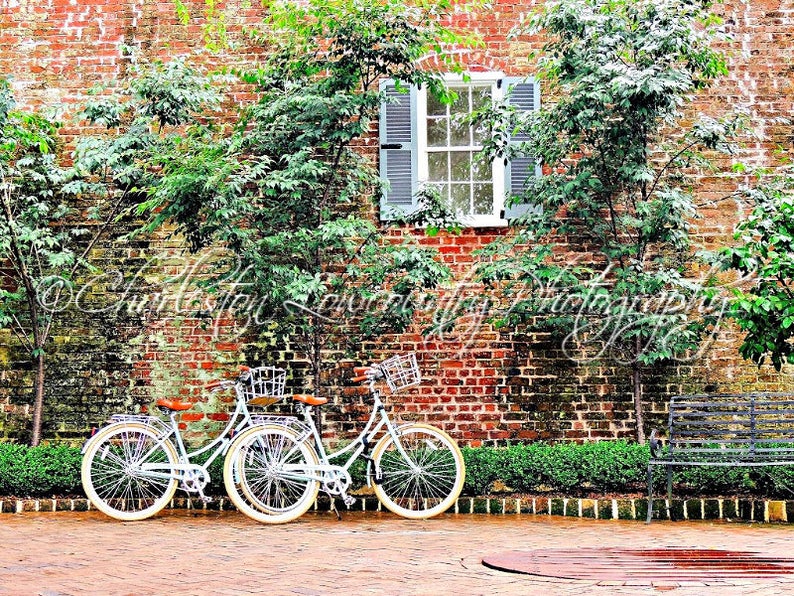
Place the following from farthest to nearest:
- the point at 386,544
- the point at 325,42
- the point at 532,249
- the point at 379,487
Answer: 1. the point at 325,42
2. the point at 532,249
3. the point at 379,487
4. the point at 386,544

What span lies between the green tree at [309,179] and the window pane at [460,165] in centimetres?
104

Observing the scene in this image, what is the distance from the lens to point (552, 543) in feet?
20.2

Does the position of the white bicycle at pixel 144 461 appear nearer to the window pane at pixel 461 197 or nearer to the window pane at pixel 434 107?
the window pane at pixel 461 197

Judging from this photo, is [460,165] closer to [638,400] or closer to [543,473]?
[638,400]

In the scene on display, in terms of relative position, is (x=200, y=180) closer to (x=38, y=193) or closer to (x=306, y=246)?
(x=306, y=246)

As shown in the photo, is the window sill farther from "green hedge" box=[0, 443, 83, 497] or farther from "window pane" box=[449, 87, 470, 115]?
"green hedge" box=[0, 443, 83, 497]

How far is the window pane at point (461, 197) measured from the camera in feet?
31.8

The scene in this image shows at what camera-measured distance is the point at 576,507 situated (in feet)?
25.4

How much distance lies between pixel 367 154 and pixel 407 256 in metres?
1.83

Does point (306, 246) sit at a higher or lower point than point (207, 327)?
higher

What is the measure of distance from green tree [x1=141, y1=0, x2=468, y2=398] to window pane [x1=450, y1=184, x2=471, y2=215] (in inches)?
33.3

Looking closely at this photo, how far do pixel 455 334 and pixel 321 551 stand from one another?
4.01m

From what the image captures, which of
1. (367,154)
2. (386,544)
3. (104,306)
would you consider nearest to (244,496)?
(386,544)

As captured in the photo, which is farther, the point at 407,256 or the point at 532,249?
the point at 532,249
